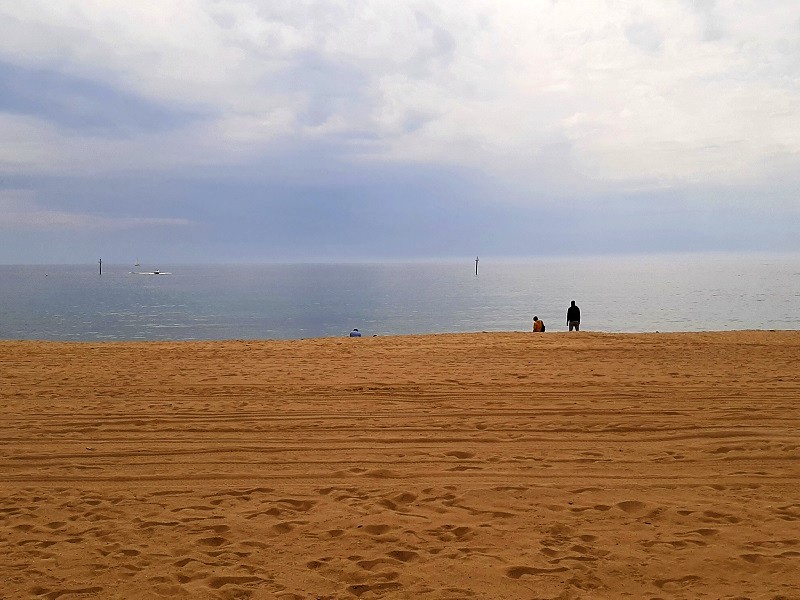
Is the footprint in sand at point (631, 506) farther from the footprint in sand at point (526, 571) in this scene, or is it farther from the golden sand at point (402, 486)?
the footprint in sand at point (526, 571)

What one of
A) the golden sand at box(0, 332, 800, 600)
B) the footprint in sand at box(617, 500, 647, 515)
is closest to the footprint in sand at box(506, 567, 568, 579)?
the golden sand at box(0, 332, 800, 600)

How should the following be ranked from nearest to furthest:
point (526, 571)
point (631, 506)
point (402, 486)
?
1. point (526, 571)
2. point (631, 506)
3. point (402, 486)

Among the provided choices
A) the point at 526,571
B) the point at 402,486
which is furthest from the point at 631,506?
the point at 402,486

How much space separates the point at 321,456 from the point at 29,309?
196 feet

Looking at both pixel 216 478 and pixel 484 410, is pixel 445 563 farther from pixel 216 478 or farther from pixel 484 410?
pixel 484 410

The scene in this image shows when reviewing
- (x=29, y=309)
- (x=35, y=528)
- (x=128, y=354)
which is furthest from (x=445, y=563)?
(x=29, y=309)

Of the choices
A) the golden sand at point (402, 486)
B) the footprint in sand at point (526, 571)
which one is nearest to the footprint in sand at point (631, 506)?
the golden sand at point (402, 486)

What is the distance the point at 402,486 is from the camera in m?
5.15

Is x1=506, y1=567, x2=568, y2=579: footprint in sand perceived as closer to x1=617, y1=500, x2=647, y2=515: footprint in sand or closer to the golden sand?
the golden sand

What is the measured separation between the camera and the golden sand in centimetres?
371

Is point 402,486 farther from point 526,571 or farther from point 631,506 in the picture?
point 631,506

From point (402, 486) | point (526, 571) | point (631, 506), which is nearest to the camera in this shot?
point (526, 571)

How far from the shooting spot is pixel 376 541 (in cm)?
416

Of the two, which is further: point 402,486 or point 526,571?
point 402,486
